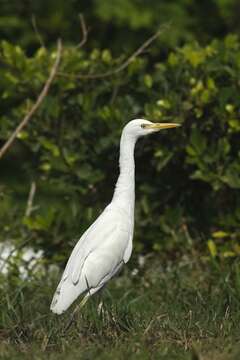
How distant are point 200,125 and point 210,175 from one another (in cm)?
52

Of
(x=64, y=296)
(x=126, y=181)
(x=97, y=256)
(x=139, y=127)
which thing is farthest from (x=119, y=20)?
(x=64, y=296)

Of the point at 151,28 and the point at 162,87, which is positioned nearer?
the point at 162,87

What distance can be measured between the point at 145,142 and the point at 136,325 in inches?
116

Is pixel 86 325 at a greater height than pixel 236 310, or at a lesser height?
greater

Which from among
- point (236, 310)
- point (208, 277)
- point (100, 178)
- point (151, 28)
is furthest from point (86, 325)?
point (151, 28)

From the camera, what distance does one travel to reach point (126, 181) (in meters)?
6.66

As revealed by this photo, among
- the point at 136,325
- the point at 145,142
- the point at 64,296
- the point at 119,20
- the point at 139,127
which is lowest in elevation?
the point at 119,20

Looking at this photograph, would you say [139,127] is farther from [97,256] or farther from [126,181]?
[97,256]

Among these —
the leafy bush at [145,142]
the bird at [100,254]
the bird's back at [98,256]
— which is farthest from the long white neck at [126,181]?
the leafy bush at [145,142]

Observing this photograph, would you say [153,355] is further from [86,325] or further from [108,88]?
[108,88]

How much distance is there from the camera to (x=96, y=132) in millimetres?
8633

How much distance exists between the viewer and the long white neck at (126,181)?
21.7ft

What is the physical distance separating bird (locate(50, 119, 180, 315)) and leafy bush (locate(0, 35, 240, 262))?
159cm

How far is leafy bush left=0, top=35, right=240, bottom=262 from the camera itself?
321 inches
